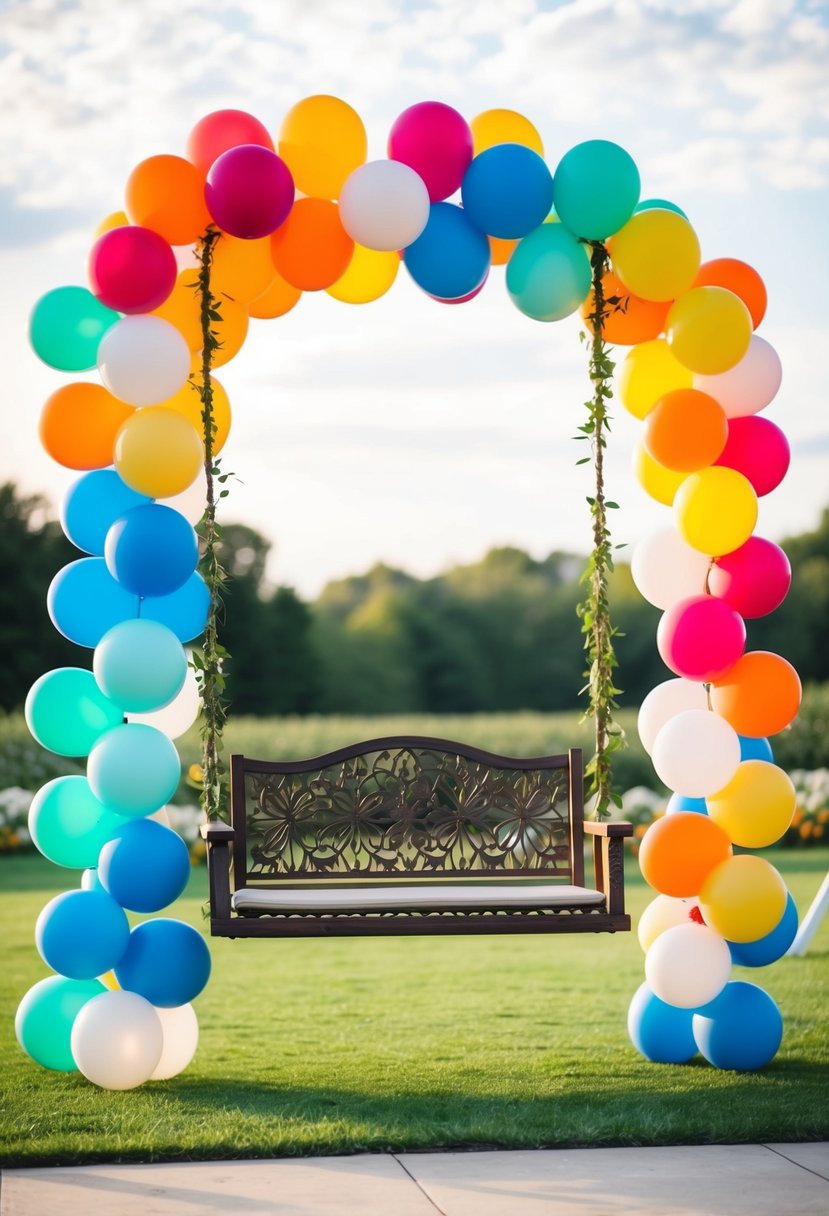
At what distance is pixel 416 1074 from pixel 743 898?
4.16 ft

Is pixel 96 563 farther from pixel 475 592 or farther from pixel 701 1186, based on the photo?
pixel 475 592

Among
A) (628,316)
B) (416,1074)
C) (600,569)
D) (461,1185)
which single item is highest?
(628,316)

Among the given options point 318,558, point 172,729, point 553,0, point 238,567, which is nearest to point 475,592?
point 318,558

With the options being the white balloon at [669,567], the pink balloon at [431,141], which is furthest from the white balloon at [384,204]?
the white balloon at [669,567]

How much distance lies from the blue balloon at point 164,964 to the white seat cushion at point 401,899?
26 centimetres

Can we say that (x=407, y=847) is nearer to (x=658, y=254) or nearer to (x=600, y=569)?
(x=600, y=569)

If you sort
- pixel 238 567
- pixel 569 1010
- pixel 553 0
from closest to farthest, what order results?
pixel 569 1010, pixel 553 0, pixel 238 567

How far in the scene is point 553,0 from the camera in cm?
781

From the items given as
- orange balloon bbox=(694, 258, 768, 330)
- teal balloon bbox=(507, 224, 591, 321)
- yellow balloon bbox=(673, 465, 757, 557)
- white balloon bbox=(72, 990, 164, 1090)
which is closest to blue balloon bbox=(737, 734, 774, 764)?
yellow balloon bbox=(673, 465, 757, 557)

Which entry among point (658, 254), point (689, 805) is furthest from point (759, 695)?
point (658, 254)

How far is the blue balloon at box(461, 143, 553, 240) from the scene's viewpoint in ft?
14.5

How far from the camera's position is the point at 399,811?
180 inches

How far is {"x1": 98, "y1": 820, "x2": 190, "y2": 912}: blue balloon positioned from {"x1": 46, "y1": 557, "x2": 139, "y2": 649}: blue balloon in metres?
0.65

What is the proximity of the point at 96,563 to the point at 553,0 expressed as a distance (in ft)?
16.7
